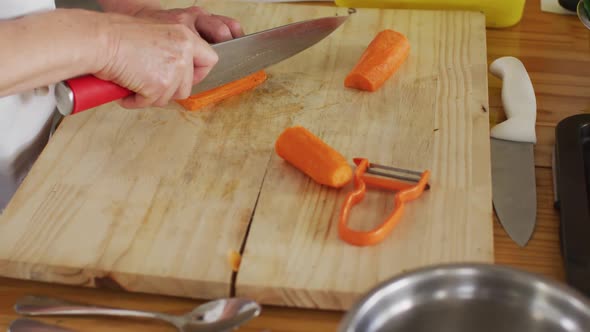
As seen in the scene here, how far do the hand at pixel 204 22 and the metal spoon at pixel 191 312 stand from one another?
66 cm

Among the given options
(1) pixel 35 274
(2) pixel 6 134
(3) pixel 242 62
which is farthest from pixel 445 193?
(2) pixel 6 134

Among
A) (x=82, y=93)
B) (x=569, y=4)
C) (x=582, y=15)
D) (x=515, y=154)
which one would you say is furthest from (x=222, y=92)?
(x=569, y=4)

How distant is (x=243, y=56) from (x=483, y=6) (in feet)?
2.08

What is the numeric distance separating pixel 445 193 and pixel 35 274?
673 mm

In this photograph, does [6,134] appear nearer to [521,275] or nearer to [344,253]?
[344,253]

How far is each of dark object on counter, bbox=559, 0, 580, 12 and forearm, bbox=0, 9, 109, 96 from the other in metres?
1.15

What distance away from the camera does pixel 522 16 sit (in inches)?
77.2

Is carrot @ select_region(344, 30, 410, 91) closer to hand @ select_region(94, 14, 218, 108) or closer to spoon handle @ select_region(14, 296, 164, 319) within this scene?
hand @ select_region(94, 14, 218, 108)

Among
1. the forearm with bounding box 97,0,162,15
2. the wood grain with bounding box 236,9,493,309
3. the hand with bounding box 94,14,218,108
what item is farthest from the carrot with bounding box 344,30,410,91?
the forearm with bounding box 97,0,162,15

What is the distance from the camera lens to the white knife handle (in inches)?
59.8

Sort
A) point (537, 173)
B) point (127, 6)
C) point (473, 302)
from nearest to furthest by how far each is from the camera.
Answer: point (473, 302)
point (537, 173)
point (127, 6)

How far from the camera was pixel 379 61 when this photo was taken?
162cm

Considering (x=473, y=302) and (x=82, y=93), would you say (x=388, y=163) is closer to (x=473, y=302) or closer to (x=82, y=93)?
(x=473, y=302)

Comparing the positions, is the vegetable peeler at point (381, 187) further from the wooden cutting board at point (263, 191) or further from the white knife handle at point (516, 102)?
the white knife handle at point (516, 102)
